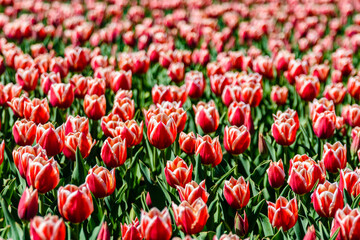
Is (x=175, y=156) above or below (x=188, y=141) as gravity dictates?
below

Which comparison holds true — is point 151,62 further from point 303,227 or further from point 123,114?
point 303,227

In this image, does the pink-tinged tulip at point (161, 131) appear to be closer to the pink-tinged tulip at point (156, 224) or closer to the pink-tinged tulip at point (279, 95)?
the pink-tinged tulip at point (156, 224)

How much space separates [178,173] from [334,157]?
0.85 metres

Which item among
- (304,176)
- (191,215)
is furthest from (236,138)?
(191,215)

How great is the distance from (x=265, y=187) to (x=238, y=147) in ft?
0.91

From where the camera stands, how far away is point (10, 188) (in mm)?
2418

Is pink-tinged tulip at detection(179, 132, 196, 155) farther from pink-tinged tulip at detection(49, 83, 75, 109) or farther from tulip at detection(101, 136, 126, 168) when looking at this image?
pink-tinged tulip at detection(49, 83, 75, 109)

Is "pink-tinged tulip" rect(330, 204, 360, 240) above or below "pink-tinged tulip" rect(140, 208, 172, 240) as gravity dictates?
below

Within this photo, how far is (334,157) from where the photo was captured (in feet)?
8.27

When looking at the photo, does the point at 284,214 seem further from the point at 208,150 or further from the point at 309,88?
the point at 309,88

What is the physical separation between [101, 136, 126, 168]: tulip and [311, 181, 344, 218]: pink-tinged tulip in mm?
970

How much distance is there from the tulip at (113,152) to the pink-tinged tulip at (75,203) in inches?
18.7

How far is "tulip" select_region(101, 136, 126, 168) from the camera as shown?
244 cm

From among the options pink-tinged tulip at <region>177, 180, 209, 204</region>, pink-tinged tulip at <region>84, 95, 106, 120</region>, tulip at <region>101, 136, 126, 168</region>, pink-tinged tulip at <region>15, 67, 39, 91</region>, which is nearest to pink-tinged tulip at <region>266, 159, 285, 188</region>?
pink-tinged tulip at <region>177, 180, 209, 204</region>
